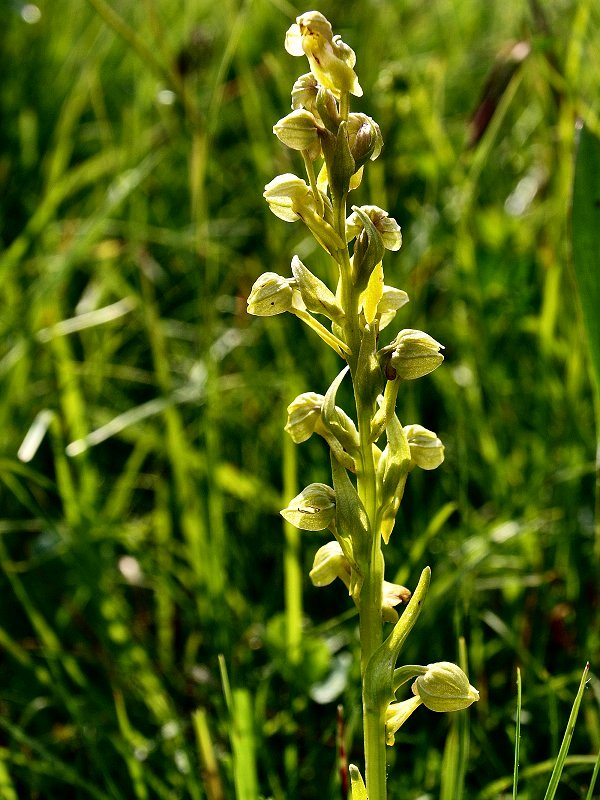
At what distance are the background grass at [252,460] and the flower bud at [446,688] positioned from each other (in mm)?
238

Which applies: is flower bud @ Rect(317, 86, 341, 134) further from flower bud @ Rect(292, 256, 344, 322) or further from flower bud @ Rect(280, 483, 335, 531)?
flower bud @ Rect(280, 483, 335, 531)

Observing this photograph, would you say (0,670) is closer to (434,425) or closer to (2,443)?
(2,443)

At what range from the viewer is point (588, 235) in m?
1.48

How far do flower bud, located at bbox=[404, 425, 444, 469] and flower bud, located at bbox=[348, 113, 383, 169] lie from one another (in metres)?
0.32

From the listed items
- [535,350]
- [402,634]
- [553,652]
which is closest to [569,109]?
[535,350]

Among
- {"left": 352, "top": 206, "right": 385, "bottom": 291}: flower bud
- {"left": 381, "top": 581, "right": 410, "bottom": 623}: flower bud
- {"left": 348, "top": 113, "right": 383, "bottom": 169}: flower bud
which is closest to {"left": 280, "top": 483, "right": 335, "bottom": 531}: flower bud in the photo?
{"left": 381, "top": 581, "right": 410, "bottom": 623}: flower bud

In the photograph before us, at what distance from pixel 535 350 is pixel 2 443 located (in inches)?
52.0

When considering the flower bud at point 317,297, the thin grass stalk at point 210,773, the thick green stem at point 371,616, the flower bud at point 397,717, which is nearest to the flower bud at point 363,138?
the flower bud at point 317,297

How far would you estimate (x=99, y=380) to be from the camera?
96.3 inches

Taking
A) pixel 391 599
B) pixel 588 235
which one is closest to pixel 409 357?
pixel 391 599

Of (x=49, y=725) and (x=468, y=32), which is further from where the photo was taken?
(x=468, y=32)

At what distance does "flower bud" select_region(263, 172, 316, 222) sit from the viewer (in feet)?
3.62

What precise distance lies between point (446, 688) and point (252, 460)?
1291mm

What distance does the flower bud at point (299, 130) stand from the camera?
1061 mm
